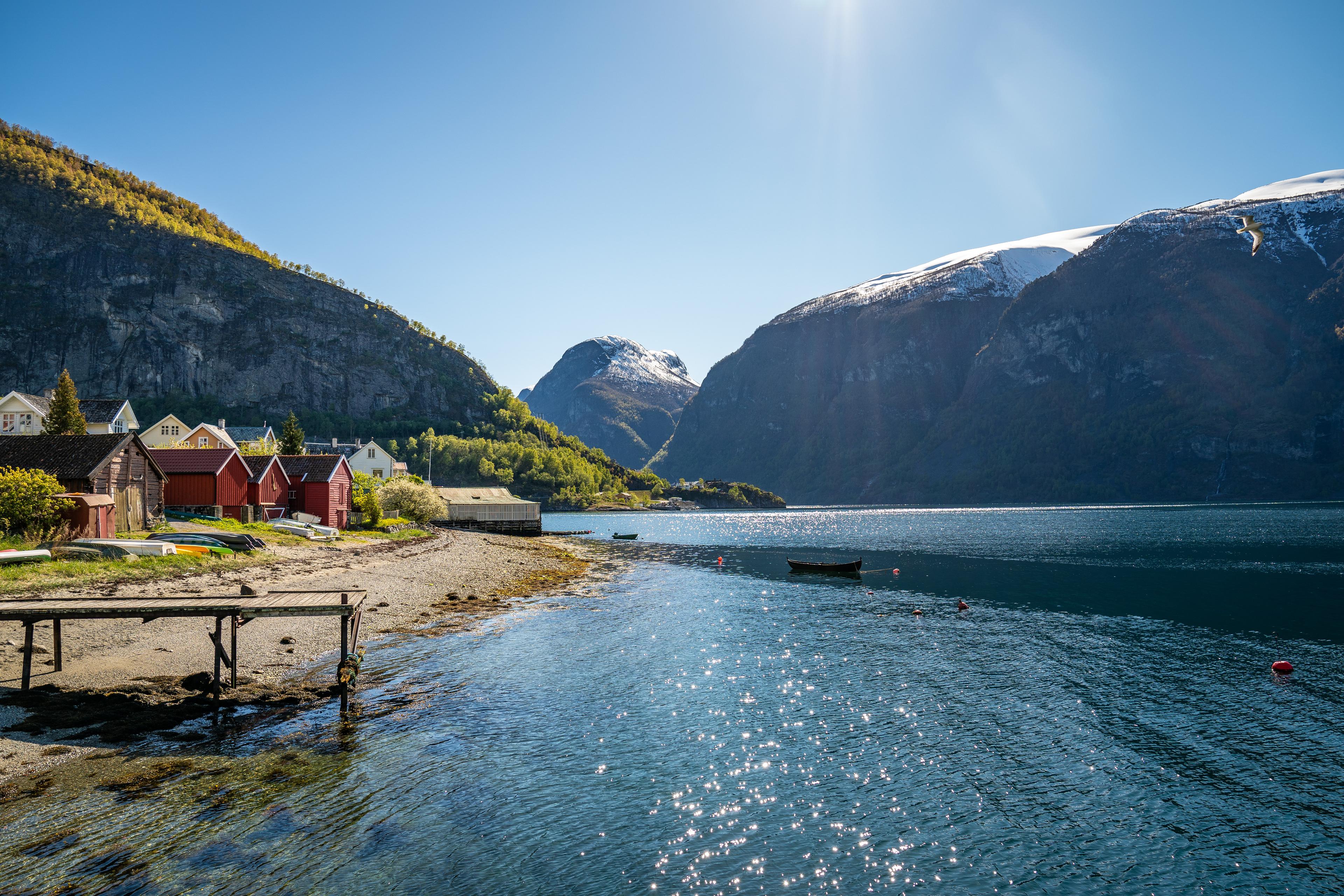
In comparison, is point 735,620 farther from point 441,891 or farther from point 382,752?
point 441,891

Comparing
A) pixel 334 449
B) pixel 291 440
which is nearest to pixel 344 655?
pixel 291 440

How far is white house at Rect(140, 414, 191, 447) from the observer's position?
99500 mm

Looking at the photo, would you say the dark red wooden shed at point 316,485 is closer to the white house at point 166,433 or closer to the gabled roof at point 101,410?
the white house at point 166,433

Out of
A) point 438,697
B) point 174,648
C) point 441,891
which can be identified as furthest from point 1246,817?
point 174,648

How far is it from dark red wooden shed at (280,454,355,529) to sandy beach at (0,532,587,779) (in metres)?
19.8

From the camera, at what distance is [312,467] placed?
7969cm

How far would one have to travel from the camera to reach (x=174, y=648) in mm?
29391

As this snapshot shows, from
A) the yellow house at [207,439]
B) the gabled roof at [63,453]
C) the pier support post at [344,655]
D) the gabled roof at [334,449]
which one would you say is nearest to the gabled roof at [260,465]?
the gabled roof at [63,453]

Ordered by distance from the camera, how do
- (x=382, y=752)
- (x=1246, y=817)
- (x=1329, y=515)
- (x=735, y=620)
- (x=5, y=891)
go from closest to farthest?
(x=5, y=891)
(x=1246, y=817)
(x=382, y=752)
(x=735, y=620)
(x=1329, y=515)

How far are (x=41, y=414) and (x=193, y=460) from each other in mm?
48966

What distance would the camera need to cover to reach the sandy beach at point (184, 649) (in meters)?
21.0

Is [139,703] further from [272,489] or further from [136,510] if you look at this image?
[272,489]

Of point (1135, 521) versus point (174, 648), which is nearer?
point (174, 648)

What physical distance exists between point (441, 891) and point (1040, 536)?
127447 millimetres
